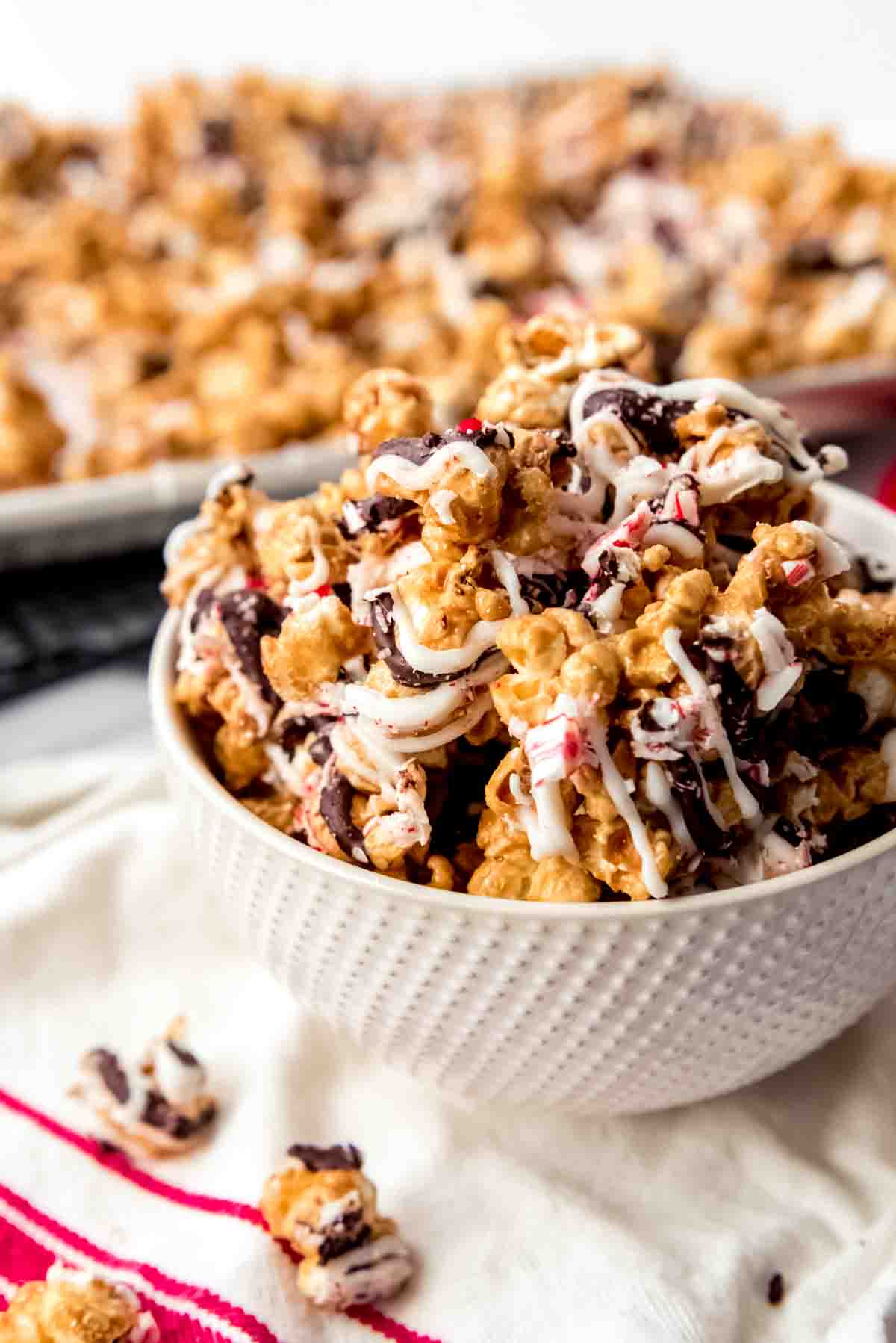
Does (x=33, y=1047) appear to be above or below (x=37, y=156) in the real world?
below

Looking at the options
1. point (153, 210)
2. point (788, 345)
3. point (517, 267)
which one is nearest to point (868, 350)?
point (788, 345)

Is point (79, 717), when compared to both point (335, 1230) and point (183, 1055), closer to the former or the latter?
point (183, 1055)

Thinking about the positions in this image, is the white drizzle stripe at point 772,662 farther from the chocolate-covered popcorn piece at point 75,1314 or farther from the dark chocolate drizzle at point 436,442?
the chocolate-covered popcorn piece at point 75,1314

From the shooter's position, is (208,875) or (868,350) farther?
(868,350)

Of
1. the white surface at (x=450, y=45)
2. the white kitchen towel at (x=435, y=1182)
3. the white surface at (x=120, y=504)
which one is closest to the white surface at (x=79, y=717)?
the white surface at (x=120, y=504)

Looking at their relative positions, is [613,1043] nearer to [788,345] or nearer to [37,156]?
[788,345]
